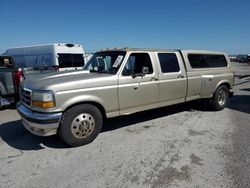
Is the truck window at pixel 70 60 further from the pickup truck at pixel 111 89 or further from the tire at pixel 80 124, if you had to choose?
the tire at pixel 80 124

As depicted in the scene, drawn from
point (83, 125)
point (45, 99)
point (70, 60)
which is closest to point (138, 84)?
point (83, 125)

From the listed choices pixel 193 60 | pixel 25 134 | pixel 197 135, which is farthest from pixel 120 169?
pixel 193 60

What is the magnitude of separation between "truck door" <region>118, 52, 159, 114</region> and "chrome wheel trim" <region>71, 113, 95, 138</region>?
0.77 m

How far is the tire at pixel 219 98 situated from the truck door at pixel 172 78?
4.84ft

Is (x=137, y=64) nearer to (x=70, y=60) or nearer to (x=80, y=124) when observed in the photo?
(x=80, y=124)

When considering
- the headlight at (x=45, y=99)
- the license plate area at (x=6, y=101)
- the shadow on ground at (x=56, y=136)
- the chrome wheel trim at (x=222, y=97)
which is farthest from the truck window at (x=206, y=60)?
the license plate area at (x=6, y=101)

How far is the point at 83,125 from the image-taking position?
453cm

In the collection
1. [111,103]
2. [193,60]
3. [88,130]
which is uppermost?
[193,60]

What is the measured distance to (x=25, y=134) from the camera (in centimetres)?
533

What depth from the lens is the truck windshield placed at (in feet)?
16.9

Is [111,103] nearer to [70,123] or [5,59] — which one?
[70,123]

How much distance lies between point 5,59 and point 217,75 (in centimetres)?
818

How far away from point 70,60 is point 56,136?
6.64 meters

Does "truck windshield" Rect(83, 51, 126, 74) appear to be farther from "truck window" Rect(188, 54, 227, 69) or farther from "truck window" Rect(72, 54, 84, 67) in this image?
"truck window" Rect(72, 54, 84, 67)
